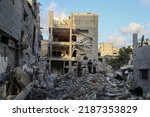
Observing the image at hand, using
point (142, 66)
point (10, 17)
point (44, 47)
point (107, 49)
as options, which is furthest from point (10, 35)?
point (107, 49)

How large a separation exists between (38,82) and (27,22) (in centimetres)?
1135

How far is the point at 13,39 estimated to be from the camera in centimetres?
2206

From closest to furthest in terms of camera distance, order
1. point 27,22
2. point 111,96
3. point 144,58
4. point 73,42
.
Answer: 1. point 111,96
2. point 144,58
3. point 27,22
4. point 73,42

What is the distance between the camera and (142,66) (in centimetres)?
1836

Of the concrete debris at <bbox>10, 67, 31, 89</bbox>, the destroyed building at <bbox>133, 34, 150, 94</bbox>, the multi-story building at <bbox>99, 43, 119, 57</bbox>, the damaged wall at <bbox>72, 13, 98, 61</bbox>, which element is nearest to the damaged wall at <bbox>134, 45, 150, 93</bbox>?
the destroyed building at <bbox>133, 34, 150, 94</bbox>

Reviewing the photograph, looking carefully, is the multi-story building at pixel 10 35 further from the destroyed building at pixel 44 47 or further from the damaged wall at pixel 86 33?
the destroyed building at pixel 44 47

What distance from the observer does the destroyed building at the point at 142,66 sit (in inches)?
685

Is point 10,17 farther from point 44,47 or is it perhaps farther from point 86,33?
point 44,47

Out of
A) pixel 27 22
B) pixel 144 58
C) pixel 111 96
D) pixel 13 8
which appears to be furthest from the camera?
pixel 27 22

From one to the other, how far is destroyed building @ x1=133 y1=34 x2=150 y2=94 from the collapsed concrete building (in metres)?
23.9

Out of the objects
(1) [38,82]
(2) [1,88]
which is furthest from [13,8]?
(2) [1,88]

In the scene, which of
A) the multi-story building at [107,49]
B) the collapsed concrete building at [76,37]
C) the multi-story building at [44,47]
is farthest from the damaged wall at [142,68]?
the multi-story building at [107,49]

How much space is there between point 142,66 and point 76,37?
1074 inches

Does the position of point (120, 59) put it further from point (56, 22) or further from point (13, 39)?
point (13, 39)
